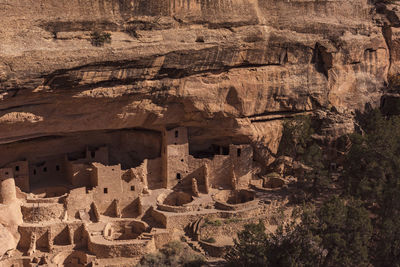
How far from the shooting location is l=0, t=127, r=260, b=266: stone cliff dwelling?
90.5 ft

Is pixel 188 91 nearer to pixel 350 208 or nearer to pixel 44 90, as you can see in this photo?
pixel 44 90

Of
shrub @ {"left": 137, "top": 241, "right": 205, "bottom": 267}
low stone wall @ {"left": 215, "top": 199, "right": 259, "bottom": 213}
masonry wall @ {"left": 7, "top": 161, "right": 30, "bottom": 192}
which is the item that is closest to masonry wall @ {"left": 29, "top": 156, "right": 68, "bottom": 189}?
masonry wall @ {"left": 7, "top": 161, "right": 30, "bottom": 192}

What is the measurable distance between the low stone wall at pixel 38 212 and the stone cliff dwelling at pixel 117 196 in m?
Result: 0.04

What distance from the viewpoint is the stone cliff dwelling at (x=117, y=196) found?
27.6 meters

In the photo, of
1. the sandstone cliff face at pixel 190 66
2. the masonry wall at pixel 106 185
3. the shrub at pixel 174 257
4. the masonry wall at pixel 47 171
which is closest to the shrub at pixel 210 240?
the shrub at pixel 174 257

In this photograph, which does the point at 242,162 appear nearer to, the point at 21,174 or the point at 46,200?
the point at 46,200

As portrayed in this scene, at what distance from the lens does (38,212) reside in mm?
28078

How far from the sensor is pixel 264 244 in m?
26.5

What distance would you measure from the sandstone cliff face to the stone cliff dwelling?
5.93ft

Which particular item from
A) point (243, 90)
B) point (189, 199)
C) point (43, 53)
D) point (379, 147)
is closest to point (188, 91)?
point (243, 90)

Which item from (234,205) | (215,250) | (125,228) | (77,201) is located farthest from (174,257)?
(77,201)

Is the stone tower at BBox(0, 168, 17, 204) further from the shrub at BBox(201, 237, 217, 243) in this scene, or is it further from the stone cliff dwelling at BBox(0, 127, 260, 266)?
the shrub at BBox(201, 237, 217, 243)

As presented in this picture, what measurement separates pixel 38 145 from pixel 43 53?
7414 millimetres

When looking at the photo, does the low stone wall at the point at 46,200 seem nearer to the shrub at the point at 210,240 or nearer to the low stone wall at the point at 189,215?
the low stone wall at the point at 189,215
